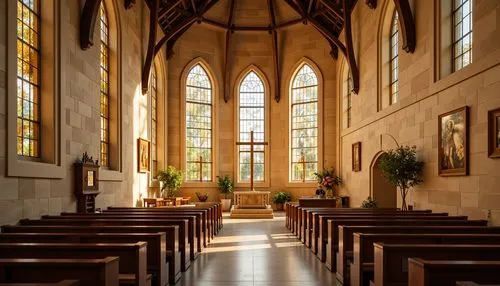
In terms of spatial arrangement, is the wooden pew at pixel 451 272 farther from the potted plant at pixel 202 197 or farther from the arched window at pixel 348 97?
the potted plant at pixel 202 197

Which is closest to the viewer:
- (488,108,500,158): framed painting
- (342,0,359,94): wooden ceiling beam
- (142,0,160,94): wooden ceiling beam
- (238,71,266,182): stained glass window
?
(488,108,500,158): framed painting

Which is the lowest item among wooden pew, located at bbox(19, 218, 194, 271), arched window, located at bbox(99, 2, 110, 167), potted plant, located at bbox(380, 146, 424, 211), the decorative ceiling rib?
wooden pew, located at bbox(19, 218, 194, 271)

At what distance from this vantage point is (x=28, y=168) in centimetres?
712

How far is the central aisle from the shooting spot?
6102 mm

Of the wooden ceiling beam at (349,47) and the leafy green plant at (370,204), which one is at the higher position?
the wooden ceiling beam at (349,47)

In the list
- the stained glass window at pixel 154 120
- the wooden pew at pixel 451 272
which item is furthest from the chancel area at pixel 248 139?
the stained glass window at pixel 154 120

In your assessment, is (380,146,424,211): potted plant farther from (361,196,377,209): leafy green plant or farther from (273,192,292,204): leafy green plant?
(273,192,292,204): leafy green plant

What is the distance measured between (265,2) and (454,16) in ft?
36.3

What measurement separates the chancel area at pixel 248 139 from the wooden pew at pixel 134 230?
0.03m

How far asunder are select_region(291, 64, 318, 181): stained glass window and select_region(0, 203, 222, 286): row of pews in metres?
11.4

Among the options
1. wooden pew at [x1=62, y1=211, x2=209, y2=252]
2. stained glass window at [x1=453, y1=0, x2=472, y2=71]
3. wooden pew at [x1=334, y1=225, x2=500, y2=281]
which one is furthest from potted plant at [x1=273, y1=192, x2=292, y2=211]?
wooden pew at [x1=334, y1=225, x2=500, y2=281]

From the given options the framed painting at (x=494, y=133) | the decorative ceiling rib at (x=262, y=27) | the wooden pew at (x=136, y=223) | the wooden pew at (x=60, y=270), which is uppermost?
the decorative ceiling rib at (x=262, y=27)

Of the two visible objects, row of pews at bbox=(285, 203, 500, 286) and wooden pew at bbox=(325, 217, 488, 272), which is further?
wooden pew at bbox=(325, 217, 488, 272)

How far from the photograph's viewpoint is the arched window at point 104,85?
11391 millimetres
